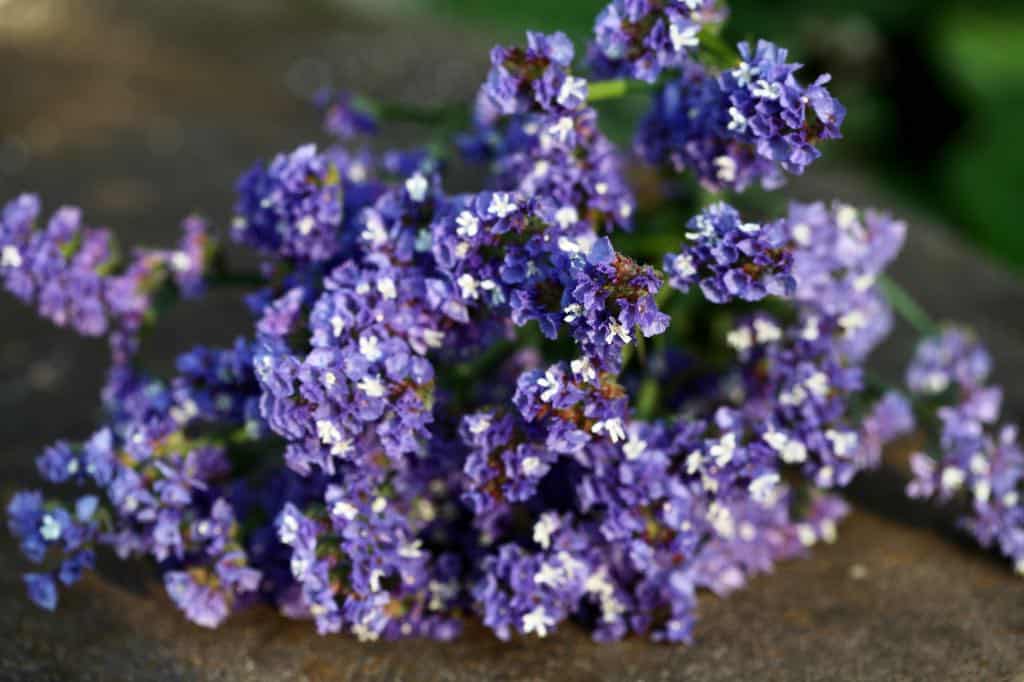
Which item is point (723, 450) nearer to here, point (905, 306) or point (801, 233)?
point (801, 233)

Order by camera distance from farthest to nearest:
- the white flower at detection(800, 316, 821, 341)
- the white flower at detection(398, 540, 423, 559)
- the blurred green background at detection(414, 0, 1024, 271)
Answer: the blurred green background at detection(414, 0, 1024, 271) < the white flower at detection(800, 316, 821, 341) < the white flower at detection(398, 540, 423, 559)

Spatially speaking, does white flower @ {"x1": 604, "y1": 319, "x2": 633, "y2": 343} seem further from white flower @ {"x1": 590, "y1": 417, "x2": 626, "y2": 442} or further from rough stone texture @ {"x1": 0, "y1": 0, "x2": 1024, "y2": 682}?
rough stone texture @ {"x1": 0, "y1": 0, "x2": 1024, "y2": 682}

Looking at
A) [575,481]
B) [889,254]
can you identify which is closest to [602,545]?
[575,481]

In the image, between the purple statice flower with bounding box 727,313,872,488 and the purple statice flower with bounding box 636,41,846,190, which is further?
the purple statice flower with bounding box 727,313,872,488

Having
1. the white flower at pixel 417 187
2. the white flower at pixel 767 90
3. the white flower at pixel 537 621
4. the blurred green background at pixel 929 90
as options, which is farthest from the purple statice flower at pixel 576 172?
the blurred green background at pixel 929 90

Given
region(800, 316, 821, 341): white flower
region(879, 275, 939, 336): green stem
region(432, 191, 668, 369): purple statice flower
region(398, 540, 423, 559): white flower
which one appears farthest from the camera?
region(879, 275, 939, 336): green stem

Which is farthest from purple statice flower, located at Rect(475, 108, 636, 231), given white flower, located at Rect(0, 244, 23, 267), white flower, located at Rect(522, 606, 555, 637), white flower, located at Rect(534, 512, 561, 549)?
white flower, located at Rect(0, 244, 23, 267)

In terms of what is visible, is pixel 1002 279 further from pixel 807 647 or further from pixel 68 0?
pixel 68 0
